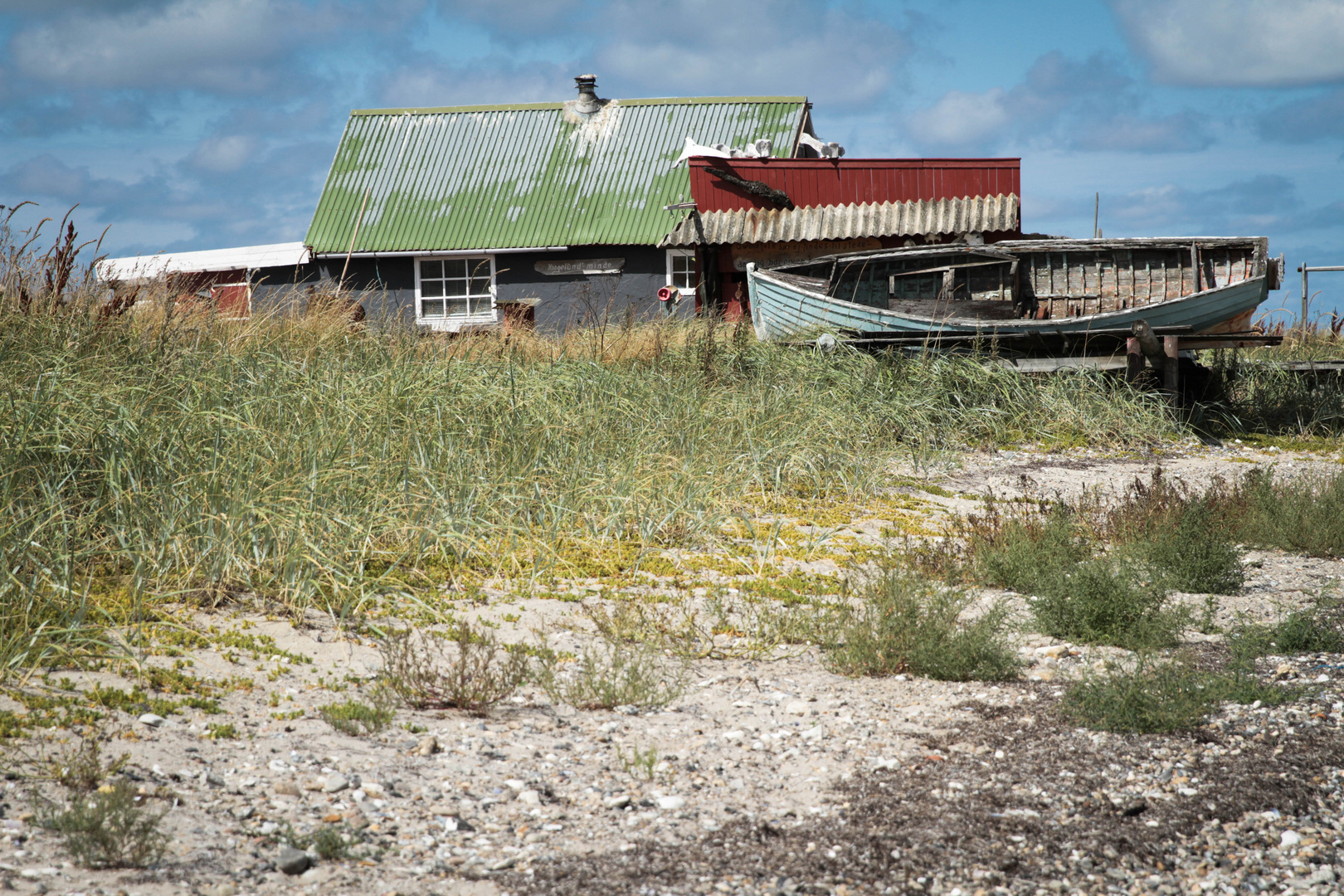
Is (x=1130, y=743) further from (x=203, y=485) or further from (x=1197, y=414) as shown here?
(x=1197, y=414)

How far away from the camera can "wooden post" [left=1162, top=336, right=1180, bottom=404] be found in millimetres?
11158

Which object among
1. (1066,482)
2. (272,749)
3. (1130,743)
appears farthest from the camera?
(1066,482)

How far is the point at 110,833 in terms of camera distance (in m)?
2.55

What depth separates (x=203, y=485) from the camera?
497cm

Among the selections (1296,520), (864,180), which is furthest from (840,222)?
(1296,520)

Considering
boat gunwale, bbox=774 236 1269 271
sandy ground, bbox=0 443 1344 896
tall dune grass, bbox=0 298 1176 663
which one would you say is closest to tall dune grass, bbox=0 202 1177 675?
tall dune grass, bbox=0 298 1176 663

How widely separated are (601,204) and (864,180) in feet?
17.3

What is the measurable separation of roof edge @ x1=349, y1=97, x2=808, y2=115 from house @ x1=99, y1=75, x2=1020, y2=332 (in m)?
0.04

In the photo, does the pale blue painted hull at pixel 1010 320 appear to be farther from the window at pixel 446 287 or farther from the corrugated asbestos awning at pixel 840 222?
the window at pixel 446 287

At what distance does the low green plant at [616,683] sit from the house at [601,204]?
42.2ft

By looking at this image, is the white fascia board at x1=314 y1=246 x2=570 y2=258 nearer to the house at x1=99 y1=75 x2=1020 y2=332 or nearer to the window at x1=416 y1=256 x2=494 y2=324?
the house at x1=99 y1=75 x2=1020 y2=332

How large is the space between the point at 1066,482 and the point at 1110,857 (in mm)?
6435

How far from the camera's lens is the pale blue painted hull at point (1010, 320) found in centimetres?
1121

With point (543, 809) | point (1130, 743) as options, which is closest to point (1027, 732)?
point (1130, 743)
